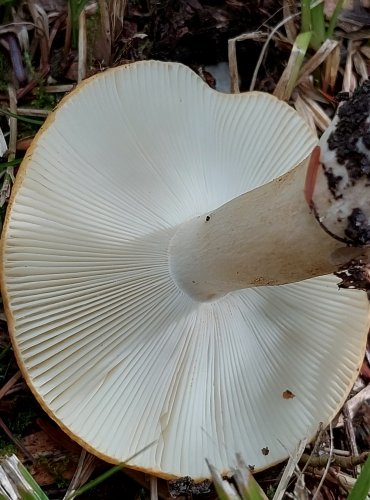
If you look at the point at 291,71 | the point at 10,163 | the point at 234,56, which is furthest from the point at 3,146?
the point at 291,71

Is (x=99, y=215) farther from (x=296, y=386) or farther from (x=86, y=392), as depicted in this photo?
(x=296, y=386)

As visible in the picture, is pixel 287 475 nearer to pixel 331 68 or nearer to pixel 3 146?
pixel 3 146

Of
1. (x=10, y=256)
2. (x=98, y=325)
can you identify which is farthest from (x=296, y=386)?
(x=10, y=256)

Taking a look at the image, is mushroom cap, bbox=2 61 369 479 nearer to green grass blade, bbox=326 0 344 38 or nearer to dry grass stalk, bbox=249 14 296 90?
dry grass stalk, bbox=249 14 296 90

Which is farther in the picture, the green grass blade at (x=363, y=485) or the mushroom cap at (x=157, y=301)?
the mushroom cap at (x=157, y=301)

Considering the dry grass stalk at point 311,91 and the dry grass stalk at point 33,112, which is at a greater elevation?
the dry grass stalk at point 33,112

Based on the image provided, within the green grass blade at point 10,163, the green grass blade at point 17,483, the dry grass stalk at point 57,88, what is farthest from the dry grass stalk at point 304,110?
the green grass blade at point 17,483

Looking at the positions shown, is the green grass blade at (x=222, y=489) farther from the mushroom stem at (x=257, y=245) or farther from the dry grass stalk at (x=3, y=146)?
the dry grass stalk at (x=3, y=146)
